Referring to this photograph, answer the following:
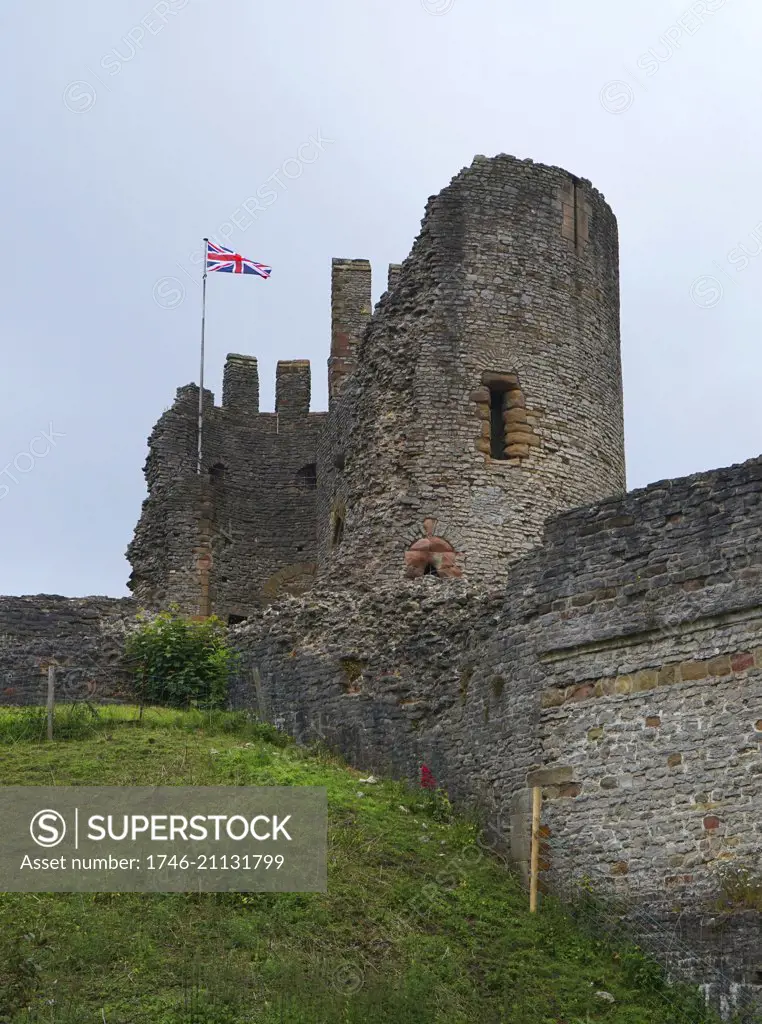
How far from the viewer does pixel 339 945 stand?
45.1 ft

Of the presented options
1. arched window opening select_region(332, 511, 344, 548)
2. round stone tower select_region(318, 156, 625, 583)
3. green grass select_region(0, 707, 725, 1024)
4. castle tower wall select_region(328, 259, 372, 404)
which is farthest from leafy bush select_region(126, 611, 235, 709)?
castle tower wall select_region(328, 259, 372, 404)

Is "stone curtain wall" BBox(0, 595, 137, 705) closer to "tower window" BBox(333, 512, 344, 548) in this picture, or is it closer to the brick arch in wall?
"tower window" BBox(333, 512, 344, 548)

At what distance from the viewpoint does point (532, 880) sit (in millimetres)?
15492

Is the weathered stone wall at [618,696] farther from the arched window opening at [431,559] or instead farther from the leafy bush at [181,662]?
the leafy bush at [181,662]

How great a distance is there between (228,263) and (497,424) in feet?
34.3

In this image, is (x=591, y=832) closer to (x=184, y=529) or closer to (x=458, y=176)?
(x=458, y=176)

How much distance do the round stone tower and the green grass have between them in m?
5.36

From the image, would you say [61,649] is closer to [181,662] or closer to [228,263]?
[181,662]

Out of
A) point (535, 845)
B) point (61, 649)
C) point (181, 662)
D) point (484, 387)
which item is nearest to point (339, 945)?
point (535, 845)

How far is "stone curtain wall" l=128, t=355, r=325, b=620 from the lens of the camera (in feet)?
91.7

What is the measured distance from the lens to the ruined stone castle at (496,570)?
14.9m

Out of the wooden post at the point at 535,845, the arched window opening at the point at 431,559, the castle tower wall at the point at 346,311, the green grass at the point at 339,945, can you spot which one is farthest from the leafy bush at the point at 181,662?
the castle tower wall at the point at 346,311

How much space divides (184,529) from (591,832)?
46.1 ft

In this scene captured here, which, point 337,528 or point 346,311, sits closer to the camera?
point 337,528
